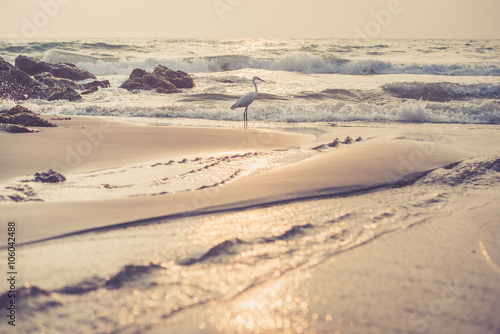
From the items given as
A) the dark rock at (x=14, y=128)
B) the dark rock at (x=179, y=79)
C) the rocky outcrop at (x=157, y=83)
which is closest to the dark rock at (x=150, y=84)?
the rocky outcrop at (x=157, y=83)

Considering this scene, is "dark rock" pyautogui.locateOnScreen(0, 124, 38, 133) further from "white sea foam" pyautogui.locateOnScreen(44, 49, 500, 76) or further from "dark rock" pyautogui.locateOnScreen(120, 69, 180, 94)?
"white sea foam" pyautogui.locateOnScreen(44, 49, 500, 76)

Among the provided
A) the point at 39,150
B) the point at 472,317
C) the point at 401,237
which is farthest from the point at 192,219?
the point at 39,150

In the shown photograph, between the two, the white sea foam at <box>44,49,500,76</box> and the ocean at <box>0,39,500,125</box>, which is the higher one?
the white sea foam at <box>44,49,500,76</box>

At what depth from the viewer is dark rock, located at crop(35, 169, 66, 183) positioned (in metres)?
4.32

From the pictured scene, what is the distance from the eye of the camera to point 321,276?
2.37m

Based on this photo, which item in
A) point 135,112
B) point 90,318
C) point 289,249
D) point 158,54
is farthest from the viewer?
point 158,54

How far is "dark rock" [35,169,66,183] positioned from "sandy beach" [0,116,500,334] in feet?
0.28

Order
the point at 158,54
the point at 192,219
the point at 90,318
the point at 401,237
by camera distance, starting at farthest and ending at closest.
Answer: the point at 158,54, the point at 192,219, the point at 401,237, the point at 90,318

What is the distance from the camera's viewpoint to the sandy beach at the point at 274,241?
2051 mm

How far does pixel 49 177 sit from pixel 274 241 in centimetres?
276

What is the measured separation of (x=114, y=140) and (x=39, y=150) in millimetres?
1236

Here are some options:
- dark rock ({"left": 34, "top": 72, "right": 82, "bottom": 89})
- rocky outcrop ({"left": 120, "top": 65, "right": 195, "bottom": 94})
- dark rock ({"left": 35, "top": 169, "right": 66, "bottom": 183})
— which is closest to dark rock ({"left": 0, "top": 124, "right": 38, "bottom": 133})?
dark rock ({"left": 35, "top": 169, "right": 66, "bottom": 183})

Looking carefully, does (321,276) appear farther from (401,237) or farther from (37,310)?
(37,310)

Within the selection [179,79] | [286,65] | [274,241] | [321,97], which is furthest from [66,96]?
[286,65]
